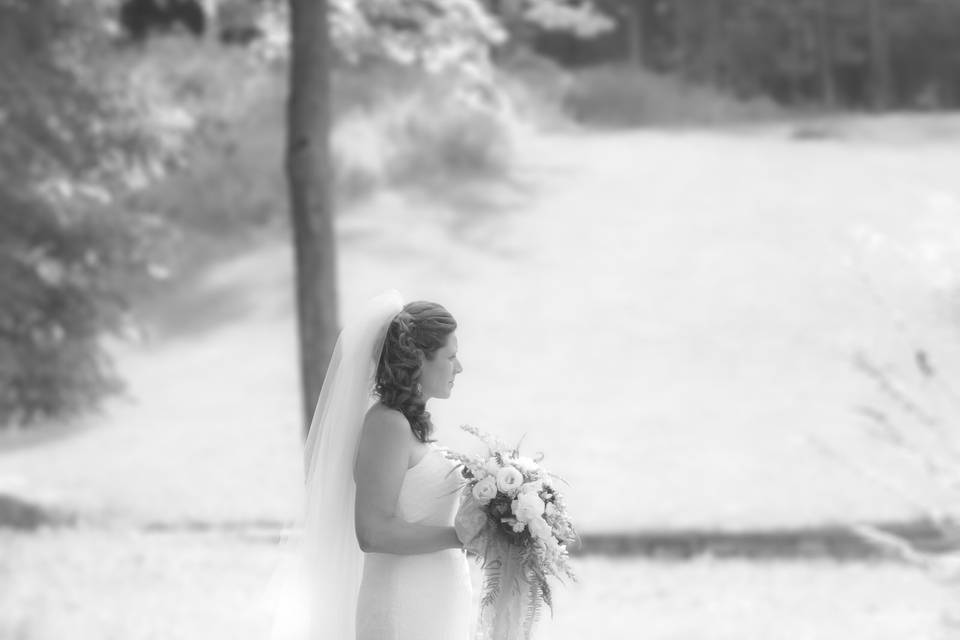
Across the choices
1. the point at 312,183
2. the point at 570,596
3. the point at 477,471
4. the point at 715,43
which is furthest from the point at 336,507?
the point at 715,43

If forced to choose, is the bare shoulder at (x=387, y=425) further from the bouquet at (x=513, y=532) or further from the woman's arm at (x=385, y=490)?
the bouquet at (x=513, y=532)

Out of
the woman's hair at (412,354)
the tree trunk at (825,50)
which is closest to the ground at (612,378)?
the woman's hair at (412,354)

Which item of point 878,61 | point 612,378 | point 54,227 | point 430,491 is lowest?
point 430,491

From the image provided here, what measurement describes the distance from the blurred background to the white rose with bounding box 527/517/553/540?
1.04m

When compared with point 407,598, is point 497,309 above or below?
above

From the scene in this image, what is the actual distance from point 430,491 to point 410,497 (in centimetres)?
6

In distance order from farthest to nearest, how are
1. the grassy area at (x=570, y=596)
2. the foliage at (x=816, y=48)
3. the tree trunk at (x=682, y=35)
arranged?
the tree trunk at (x=682, y=35)
the foliage at (x=816, y=48)
the grassy area at (x=570, y=596)

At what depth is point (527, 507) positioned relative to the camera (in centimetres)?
389

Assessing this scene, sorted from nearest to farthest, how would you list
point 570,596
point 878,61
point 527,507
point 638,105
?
point 527,507, point 570,596, point 638,105, point 878,61

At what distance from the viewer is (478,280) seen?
74.3 ft

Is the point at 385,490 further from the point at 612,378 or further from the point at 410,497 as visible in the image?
the point at 612,378

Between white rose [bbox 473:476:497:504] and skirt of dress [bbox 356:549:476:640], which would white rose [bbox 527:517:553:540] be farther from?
skirt of dress [bbox 356:549:476:640]

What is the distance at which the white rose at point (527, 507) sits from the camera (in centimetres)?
389

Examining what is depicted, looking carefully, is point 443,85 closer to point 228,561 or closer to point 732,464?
point 732,464
